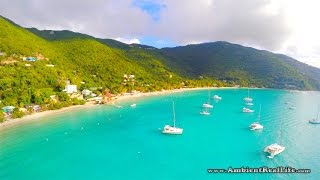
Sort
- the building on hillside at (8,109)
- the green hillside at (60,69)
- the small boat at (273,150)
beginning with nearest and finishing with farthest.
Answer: the small boat at (273,150) < the building on hillside at (8,109) < the green hillside at (60,69)

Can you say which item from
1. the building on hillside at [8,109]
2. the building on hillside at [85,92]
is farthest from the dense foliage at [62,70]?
the building on hillside at [85,92]

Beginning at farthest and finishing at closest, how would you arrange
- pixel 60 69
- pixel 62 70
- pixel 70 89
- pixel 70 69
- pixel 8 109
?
pixel 70 69 → pixel 60 69 → pixel 62 70 → pixel 70 89 → pixel 8 109

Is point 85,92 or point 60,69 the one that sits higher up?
point 60,69

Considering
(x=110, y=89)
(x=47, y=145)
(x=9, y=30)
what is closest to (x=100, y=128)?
(x=47, y=145)

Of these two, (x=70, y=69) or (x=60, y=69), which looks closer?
(x=60, y=69)

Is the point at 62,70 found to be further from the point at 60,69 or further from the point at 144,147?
the point at 144,147

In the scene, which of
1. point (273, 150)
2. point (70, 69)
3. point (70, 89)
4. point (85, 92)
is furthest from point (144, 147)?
point (70, 69)

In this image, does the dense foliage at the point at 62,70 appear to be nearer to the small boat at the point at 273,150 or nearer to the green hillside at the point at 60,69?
the green hillside at the point at 60,69

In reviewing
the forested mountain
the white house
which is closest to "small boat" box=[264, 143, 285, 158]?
the forested mountain
